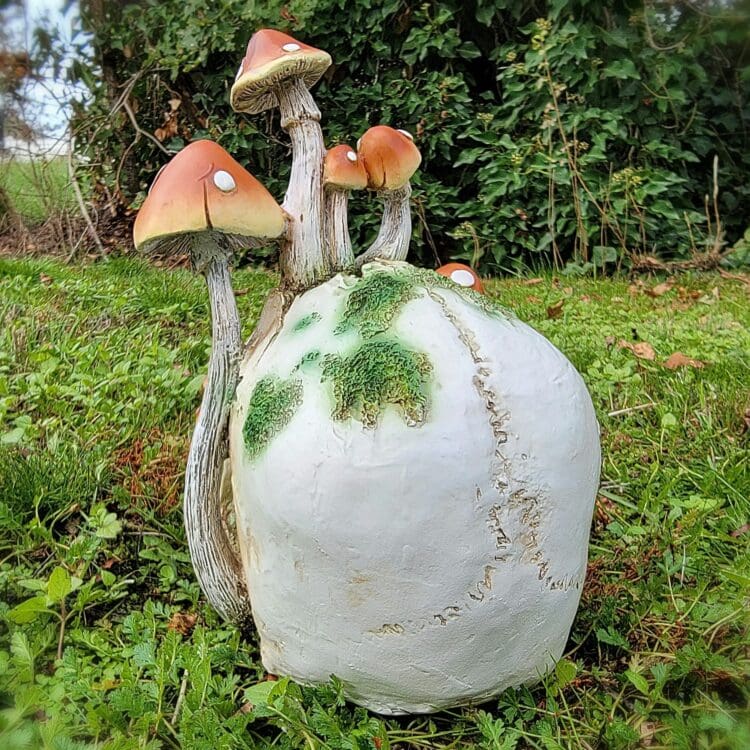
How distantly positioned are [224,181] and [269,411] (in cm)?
43

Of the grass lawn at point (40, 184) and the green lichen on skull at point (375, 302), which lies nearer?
the green lichen on skull at point (375, 302)

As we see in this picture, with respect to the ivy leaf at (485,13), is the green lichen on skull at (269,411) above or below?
below

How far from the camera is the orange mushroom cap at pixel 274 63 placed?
145cm

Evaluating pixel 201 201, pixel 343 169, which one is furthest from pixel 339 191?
pixel 201 201

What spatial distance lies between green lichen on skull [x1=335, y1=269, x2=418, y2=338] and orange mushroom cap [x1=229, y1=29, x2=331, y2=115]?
461 millimetres

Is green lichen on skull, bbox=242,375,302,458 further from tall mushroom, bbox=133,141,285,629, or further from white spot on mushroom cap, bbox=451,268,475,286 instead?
white spot on mushroom cap, bbox=451,268,475,286

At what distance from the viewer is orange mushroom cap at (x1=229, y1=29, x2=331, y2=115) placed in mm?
1452

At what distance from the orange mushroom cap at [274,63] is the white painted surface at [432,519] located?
499 mm

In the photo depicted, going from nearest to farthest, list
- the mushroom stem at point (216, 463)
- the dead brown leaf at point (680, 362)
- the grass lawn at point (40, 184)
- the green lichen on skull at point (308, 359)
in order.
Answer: the green lichen on skull at point (308, 359)
the mushroom stem at point (216, 463)
the dead brown leaf at point (680, 362)
the grass lawn at point (40, 184)

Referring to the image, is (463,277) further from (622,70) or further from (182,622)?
(622,70)

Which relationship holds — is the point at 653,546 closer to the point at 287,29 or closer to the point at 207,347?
the point at 207,347

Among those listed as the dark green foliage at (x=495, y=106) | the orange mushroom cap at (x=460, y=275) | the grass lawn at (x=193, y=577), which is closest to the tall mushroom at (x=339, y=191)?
the orange mushroom cap at (x=460, y=275)

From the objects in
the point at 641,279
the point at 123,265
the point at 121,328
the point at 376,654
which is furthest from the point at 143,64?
the point at 376,654

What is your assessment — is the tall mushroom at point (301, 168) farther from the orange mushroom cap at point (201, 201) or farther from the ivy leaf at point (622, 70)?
the ivy leaf at point (622, 70)
